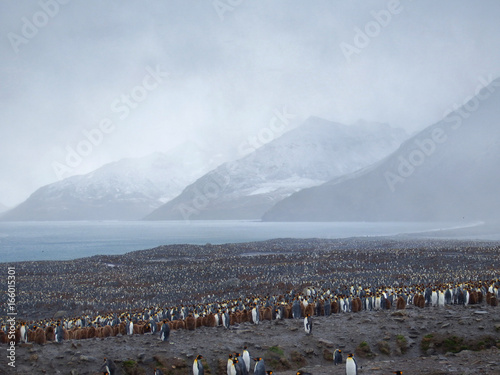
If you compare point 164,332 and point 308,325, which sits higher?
point 164,332

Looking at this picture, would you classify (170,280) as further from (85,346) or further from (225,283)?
(85,346)

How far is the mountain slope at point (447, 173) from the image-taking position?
159250mm

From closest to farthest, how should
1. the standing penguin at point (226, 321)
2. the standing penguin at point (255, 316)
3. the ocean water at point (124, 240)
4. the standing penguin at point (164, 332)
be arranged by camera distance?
1. the standing penguin at point (164, 332)
2. the standing penguin at point (226, 321)
3. the standing penguin at point (255, 316)
4. the ocean water at point (124, 240)

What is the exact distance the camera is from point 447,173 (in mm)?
171500

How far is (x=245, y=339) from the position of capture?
14.3 m

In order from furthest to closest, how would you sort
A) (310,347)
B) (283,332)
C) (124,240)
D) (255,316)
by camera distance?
(124,240)
(255,316)
(283,332)
(310,347)

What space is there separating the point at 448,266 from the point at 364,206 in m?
165

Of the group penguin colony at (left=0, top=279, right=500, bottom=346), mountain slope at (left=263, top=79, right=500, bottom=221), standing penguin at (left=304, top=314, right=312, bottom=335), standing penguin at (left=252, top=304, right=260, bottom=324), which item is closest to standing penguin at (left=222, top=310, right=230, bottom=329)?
penguin colony at (left=0, top=279, right=500, bottom=346)

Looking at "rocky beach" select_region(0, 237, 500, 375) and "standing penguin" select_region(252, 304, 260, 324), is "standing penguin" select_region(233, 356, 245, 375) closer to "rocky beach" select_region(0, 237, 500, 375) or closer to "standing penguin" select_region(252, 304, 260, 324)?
"rocky beach" select_region(0, 237, 500, 375)

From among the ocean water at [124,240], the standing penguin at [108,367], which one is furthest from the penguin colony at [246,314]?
the ocean water at [124,240]

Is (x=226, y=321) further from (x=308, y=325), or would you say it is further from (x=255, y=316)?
(x=308, y=325)

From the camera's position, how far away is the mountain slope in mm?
159250

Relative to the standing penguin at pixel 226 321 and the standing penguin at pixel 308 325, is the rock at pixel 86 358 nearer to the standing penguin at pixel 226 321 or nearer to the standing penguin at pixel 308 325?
the standing penguin at pixel 226 321

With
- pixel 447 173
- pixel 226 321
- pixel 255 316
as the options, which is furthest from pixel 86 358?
pixel 447 173
